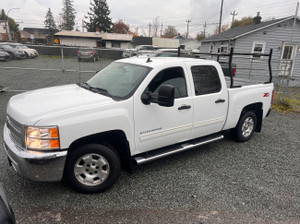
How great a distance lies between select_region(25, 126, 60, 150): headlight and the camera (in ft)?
8.57

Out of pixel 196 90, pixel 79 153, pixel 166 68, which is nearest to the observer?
pixel 79 153

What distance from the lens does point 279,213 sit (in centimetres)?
296

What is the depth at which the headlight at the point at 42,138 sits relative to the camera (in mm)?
2613

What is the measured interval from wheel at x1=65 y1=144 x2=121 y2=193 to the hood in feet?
1.82

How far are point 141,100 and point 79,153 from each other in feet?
3.56

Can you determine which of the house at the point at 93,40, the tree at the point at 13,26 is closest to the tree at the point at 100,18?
the house at the point at 93,40

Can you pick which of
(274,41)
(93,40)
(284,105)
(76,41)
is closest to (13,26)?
(76,41)

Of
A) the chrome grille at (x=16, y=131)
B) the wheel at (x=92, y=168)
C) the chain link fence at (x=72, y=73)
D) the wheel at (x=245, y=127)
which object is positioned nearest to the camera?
the chrome grille at (x=16, y=131)

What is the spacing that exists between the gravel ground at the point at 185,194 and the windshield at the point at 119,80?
4.48 feet

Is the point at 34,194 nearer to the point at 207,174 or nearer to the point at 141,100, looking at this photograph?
the point at 141,100

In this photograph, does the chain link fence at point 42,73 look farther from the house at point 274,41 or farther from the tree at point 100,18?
→ the tree at point 100,18

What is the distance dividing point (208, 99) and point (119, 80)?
1.58 m

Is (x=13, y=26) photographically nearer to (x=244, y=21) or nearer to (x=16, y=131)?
(x=244, y=21)

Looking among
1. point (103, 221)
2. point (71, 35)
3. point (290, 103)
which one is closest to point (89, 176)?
point (103, 221)
